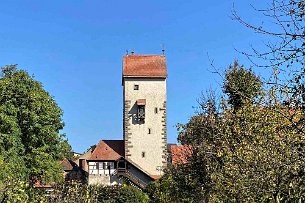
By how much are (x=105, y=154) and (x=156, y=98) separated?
7889mm

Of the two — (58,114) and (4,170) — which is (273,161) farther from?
(58,114)

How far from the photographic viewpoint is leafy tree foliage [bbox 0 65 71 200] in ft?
111

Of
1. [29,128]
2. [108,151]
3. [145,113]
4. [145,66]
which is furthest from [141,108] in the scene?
[29,128]

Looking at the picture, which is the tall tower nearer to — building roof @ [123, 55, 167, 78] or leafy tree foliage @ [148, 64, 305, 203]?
building roof @ [123, 55, 167, 78]

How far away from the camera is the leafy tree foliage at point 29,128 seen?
33.9m

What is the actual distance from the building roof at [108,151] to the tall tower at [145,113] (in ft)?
4.06

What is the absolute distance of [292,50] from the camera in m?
6.05

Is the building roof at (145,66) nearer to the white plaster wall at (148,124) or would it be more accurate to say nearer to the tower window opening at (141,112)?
the white plaster wall at (148,124)

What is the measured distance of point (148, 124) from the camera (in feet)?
176

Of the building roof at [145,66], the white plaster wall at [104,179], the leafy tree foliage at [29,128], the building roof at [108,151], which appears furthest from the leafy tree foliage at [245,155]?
the building roof at [145,66]

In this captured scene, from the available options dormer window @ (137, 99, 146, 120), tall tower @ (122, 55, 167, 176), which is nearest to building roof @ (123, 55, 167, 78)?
tall tower @ (122, 55, 167, 176)

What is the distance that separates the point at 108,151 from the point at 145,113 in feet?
18.0

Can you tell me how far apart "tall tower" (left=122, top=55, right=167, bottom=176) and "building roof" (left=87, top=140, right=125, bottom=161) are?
4.06 feet

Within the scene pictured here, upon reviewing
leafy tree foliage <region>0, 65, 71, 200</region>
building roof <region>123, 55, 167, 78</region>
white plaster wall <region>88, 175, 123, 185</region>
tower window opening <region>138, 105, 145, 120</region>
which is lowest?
white plaster wall <region>88, 175, 123, 185</region>
